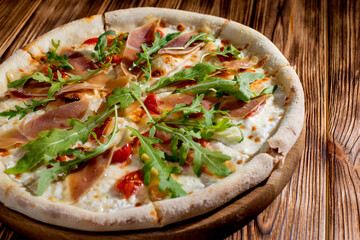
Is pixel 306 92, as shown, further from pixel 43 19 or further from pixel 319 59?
pixel 43 19

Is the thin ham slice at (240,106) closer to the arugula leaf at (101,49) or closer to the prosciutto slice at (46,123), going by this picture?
the prosciutto slice at (46,123)

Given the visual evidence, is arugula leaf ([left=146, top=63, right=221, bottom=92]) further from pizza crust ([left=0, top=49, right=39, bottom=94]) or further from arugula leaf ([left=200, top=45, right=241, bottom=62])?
pizza crust ([left=0, top=49, right=39, bottom=94])

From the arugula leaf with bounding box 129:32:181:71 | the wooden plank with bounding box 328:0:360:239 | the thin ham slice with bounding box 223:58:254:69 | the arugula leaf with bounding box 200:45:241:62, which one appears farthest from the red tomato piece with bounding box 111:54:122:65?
the wooden plank with bounding box 328:0:360:239

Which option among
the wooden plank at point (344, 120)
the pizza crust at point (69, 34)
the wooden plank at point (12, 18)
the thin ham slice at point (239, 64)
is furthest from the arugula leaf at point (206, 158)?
the wooden plank at point (12, 18)

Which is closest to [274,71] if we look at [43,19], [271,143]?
[271,143]

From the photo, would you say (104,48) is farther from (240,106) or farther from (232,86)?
(240,106)

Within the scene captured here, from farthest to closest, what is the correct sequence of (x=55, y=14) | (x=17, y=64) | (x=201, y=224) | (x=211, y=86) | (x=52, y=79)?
1. (x=55, y=14)
2. (x=17, y=64)
3. (x=52, y=79)
4. (x=211, y=86)
5. (x=201, y=224)

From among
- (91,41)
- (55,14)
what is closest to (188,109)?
(91,41)
